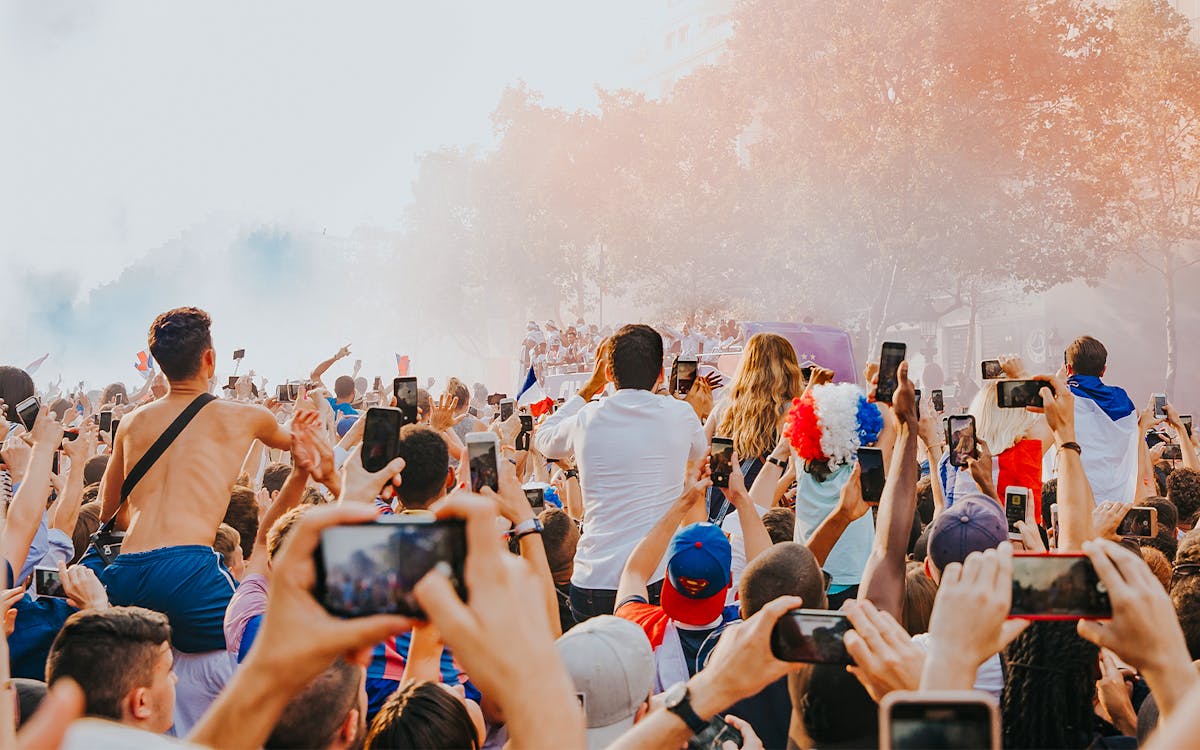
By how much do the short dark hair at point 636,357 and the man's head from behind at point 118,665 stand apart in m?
2.45

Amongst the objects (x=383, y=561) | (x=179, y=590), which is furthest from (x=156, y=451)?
(x=383, y=561)

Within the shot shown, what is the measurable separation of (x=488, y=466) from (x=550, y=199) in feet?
110

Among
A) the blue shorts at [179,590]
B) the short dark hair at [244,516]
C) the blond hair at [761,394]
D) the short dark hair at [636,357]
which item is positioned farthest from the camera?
the blond hair at [761,394]

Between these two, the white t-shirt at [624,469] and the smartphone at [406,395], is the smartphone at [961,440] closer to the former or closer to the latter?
the white t-shirt at [624,469]

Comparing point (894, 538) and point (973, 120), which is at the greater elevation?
point (973, 120)

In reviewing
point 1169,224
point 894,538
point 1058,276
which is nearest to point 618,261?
point 1058,276

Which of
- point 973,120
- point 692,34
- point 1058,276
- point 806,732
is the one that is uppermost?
point 692,34

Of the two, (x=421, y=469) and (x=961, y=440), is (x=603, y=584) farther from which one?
(x=961, y=440)

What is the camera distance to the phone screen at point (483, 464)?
2.87 meters

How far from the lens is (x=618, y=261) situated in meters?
32.6

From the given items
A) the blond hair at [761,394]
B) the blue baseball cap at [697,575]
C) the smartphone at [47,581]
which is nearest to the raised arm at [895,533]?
the blue baseball cap at [697,575]

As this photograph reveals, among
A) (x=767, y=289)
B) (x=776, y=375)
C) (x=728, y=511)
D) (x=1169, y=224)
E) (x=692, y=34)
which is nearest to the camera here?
(x=728, y=511)

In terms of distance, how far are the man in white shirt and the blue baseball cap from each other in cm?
107

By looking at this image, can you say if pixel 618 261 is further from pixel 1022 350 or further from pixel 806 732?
pixel 806 732
